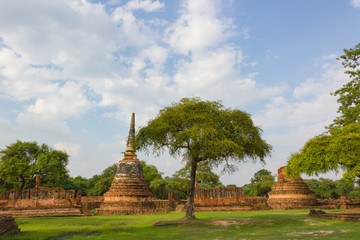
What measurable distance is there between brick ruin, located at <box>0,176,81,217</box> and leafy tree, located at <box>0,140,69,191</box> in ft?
36.3

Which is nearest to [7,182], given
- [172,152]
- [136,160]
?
[136,160]

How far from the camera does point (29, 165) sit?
37.0 meters

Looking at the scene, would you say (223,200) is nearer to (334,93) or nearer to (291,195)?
(291,195)

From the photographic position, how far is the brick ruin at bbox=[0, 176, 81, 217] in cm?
2448

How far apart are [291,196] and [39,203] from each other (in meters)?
24.0

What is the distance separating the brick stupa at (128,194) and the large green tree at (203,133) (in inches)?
391

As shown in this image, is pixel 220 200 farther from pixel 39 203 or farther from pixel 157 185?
pixel 157 185

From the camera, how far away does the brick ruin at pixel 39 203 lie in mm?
24484

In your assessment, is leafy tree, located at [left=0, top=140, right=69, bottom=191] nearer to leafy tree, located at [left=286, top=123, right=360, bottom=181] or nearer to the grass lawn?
the grass lawn

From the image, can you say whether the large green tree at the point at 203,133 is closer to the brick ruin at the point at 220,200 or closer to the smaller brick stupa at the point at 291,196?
the brick ruin at the point at 220,200

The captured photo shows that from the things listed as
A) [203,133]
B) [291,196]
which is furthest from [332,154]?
[291,196]

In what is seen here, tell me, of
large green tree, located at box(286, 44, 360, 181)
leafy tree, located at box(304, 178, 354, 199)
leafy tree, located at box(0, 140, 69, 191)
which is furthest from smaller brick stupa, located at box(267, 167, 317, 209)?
leafy tree, located at box(304, 178, 354, 199)

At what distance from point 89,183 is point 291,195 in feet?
143

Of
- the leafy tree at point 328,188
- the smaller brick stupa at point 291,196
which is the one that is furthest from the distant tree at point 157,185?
the leafy tree at point 328,188
